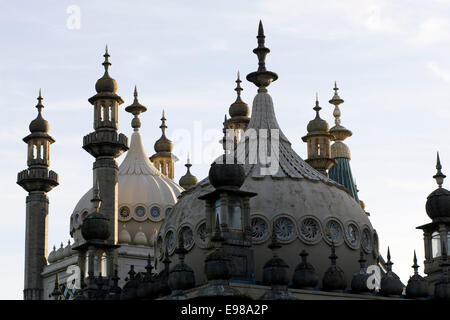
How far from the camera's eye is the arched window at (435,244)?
4628cm

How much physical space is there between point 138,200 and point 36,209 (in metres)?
5.89

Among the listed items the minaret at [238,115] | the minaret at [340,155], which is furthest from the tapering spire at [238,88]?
the minaret at [340,155]

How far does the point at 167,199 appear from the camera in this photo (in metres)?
62.8

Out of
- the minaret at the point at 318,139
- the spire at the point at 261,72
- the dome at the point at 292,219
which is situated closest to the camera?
the dome at the point at 292,219

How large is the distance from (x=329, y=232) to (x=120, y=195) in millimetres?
19666

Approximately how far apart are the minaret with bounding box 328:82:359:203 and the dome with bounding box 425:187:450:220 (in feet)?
61.9

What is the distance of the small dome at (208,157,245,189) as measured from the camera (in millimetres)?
41656

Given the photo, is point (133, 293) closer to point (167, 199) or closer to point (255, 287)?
point (255, 287)

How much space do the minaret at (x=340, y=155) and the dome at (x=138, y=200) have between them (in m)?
10.0

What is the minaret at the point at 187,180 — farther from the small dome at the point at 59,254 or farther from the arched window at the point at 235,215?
the arched window at the point at 235,215

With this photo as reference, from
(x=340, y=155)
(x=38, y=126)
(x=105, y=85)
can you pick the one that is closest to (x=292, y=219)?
(x=105, y=85)

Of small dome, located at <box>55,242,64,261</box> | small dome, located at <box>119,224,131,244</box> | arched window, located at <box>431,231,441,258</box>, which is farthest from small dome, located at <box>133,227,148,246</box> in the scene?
arched window, located at <box>431,231,441,258</box>

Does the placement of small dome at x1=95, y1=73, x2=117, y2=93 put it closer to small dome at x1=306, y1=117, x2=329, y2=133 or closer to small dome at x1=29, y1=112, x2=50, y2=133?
small dome at x1=29, y1=112, x2=50, y2=133

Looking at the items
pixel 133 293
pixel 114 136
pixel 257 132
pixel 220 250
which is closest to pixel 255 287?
pixel 220 250
